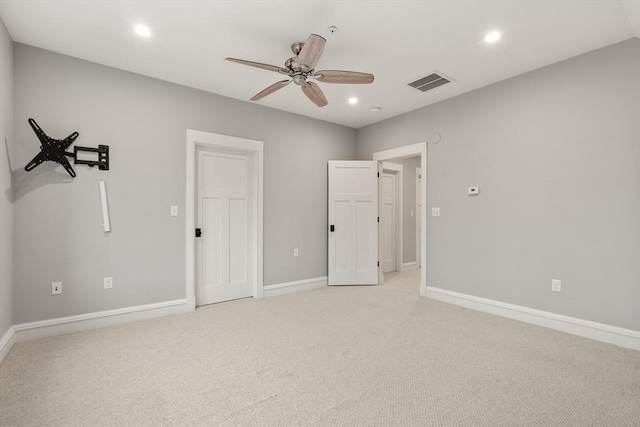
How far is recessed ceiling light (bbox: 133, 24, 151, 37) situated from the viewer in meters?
2.51

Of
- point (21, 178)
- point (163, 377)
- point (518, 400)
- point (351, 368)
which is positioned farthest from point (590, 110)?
point (21, 178)

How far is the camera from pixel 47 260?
2.84 m

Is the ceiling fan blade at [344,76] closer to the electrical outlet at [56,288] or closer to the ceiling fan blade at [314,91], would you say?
the ceiling fan blade at [314,91]

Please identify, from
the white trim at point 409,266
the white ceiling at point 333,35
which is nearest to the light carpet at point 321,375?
the white ceiling at point 333,35

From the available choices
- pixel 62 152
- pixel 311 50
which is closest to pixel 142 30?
pixel 62 152

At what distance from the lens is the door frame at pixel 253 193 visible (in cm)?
362

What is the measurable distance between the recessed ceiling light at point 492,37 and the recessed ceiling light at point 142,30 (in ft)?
9.46

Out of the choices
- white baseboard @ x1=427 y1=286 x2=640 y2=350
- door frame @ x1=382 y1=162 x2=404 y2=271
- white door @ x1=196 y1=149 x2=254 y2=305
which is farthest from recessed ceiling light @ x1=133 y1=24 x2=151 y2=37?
door frame @ x1=382 y1=162 x2=404 y2=271

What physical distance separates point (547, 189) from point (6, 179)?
499 centimetres

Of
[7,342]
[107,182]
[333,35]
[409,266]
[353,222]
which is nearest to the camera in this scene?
[7,342]

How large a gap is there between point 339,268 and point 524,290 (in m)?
2.51

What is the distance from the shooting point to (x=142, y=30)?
2562 mm

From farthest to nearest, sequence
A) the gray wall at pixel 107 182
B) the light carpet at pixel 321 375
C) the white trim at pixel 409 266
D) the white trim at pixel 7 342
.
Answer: the white trim at pixel 409 266 → the gray wall at pixel 107 182 → the white trim at pixel 7 342 → the light carpet at pixel 321 375

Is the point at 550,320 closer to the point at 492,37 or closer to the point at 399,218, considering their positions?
the point at 492,37
